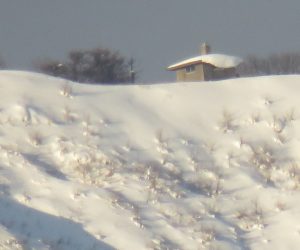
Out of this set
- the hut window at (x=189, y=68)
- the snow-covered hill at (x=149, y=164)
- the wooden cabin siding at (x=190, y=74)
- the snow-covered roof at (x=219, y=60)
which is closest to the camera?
the snow-covered hill at (x=149, y=164)

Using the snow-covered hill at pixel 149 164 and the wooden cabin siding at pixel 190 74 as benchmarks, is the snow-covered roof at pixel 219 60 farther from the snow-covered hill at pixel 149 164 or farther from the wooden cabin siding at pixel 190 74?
the snow-covered hill at pixel 149 164

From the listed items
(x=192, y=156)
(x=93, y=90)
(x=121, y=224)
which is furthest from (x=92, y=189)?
(x=93, y=90)

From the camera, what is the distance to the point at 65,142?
14.2 metres

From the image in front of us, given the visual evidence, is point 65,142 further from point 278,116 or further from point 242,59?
point 242,59

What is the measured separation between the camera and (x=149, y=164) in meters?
14.1

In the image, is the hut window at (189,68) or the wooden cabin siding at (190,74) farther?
the hut window at (189,68)

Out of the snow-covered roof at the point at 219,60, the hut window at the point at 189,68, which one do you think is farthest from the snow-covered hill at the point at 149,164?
the hut window at the point at 189,68

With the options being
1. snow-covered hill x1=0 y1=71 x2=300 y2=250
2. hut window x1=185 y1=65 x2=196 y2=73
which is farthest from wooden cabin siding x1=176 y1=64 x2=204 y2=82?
snow-covered hill x1=0 y1=71 x2=300 y2=250

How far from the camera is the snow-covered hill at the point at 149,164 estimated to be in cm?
1273

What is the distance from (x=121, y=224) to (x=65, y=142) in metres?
1.78

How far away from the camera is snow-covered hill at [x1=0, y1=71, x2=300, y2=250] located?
12.7 m

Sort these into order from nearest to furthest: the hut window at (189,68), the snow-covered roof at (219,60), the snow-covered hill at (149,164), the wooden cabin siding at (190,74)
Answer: the snow-covered hill at (149,164), the snow-covered roof at (219,60), the wooden cabin siding at (190,74), the hut window at (189,68)

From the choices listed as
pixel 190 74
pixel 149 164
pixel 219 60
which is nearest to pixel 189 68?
pixel 190 74

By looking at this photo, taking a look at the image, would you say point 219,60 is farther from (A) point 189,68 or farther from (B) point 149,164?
(B) point 149,164
